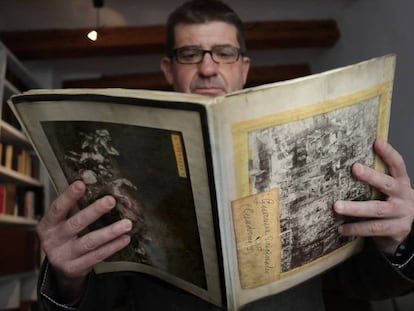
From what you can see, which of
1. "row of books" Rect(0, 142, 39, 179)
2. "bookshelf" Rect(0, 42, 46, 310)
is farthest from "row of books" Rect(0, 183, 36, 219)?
"row of books" Rect(0, 142, 39, 179)

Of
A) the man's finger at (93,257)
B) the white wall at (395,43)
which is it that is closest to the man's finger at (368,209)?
the man's finger at (93,257)

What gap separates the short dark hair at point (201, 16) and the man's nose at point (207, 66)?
0.08m

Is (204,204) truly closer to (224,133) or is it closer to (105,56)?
(224,133)

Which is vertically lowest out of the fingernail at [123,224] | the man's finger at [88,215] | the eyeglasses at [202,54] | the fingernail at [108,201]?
the fingernail at [123,224]

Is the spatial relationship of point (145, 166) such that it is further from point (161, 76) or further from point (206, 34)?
point (161, 76)

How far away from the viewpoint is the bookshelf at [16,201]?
205 centimetres

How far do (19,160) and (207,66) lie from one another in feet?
6.25

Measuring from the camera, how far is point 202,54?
816 millimetres

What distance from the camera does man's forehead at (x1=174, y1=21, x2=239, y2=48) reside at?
2.70ft

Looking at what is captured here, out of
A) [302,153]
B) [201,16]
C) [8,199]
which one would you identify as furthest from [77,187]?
[8,199]

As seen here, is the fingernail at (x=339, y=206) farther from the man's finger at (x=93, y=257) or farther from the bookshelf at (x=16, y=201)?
the bookshelf at (x=16, y=201)

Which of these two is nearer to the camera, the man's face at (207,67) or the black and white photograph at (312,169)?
the black and white photograph at (312,169)

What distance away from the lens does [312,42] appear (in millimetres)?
2396

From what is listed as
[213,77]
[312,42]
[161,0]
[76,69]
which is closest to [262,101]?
[213,77]
